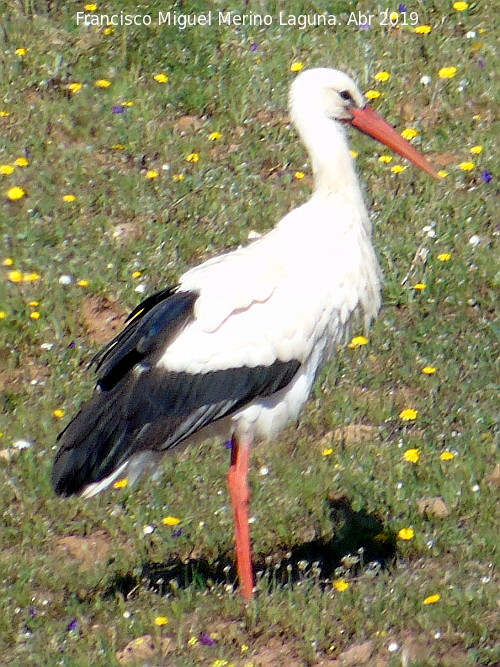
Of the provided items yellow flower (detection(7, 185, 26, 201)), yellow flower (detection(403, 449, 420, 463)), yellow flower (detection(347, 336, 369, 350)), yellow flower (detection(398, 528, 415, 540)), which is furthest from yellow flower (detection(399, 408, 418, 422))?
yellow flower (detection(7, 185, 26, 201))

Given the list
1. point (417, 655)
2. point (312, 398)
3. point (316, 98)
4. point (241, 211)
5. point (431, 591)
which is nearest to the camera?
point (417, 655)

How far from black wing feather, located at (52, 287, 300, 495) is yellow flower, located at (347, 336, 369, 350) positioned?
3.85 ft

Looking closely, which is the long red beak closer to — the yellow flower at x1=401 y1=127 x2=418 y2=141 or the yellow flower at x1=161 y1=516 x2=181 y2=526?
the yellow flower at x1=161 y1=516 x2=181 y2=526

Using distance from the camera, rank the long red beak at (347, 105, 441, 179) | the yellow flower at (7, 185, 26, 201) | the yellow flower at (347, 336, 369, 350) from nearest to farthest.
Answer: the long red beak at (347, 105, 441, 179) < the yellow flower at (347, 336, 369, 350) < the yellow flower at (7, 185, 26, 201)

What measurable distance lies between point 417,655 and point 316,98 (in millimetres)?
1902

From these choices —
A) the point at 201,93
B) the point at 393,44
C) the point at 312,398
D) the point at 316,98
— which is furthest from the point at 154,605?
the point at 393,44

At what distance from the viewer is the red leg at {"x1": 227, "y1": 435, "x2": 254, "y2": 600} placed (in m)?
4.32

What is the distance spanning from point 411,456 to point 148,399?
1.08 m

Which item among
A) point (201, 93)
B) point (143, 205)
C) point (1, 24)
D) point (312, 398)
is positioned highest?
point (1, 24)

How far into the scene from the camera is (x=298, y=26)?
24.4 feet

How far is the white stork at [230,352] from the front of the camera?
4.26 m

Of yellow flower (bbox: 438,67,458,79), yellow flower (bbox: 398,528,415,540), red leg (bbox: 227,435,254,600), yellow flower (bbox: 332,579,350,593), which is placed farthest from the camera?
yellow flower (bbox: 438,67,458,79)

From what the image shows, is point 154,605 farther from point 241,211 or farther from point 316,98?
point 241,211

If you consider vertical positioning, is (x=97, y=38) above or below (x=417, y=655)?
above
